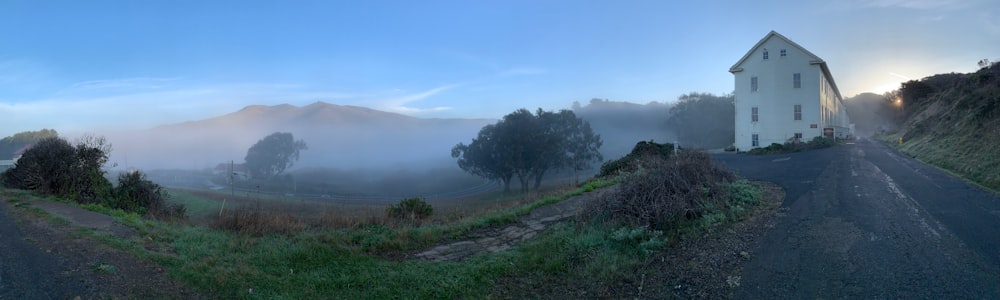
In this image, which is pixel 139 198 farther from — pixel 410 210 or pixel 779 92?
pixel 779 92

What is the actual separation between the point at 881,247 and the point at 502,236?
498 centimetres

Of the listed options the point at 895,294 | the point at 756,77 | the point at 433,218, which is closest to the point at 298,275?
the point at 433,218

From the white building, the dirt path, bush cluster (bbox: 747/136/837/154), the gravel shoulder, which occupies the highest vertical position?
the white building

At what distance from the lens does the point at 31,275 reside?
5207 millimetres

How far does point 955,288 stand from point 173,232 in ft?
33.5

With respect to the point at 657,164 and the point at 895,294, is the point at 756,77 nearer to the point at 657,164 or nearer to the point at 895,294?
the point at 657,164

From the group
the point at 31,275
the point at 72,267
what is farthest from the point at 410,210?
the point at 31,275

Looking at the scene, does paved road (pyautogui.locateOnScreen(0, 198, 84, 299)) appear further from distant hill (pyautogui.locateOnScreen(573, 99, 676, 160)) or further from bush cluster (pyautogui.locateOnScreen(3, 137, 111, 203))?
distant hill (pyautogui.locateOnScreen(573, 99, 676, 160))

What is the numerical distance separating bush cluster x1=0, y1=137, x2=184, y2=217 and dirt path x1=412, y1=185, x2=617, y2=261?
31.3 ft

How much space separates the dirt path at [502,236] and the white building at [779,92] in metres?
29.2

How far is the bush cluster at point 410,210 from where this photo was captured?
32.9 feet

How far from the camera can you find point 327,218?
9.34 meters

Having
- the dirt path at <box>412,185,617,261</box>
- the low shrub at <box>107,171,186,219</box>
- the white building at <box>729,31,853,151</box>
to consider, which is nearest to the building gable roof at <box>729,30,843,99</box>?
the white building at <box>729,31,853,151</box>

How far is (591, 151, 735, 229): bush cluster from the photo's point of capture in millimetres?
7180
